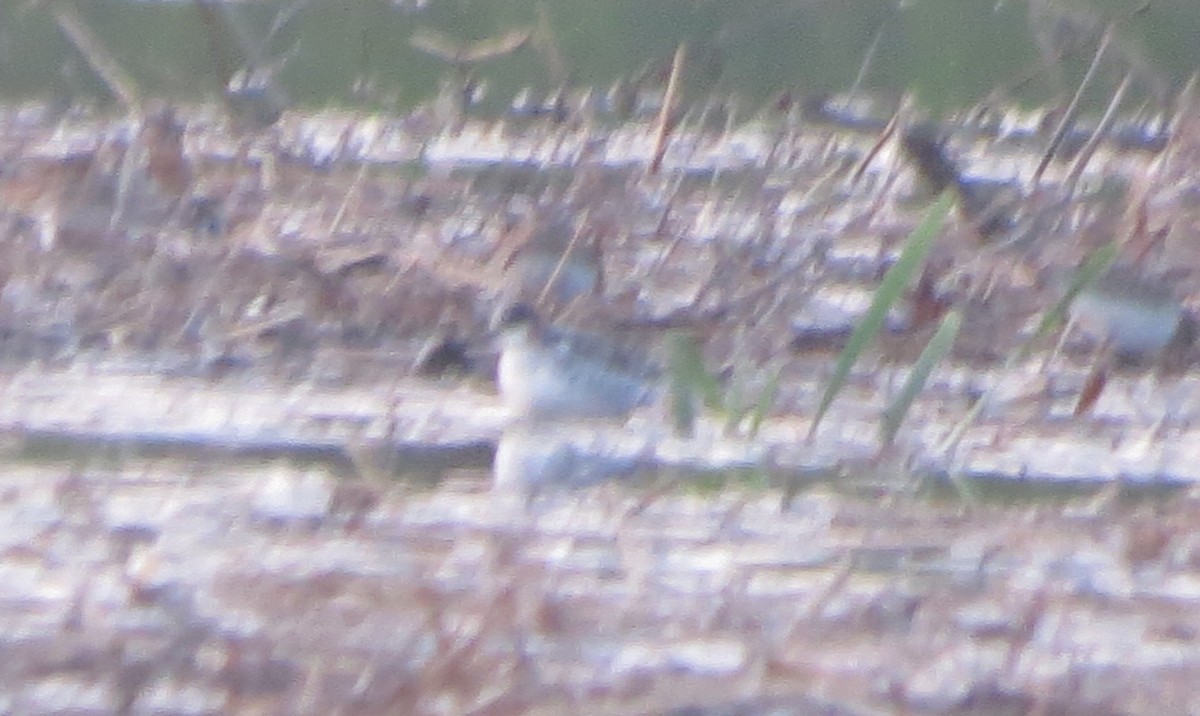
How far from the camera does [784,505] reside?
129 centimetres

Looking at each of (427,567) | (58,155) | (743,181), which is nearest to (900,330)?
(743,181)

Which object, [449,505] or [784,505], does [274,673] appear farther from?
[784,505]

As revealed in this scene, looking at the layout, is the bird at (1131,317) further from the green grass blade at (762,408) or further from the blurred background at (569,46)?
the blurred background at (569,46)

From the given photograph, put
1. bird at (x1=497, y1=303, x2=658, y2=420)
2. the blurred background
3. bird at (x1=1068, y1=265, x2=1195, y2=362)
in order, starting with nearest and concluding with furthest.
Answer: bird at (x1=497, y1=303, x2=658, y2=420), bird at (x1=1068, y1=265, x2=1195, y2=362), the blurred background

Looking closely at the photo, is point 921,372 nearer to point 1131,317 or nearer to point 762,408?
point 762,408

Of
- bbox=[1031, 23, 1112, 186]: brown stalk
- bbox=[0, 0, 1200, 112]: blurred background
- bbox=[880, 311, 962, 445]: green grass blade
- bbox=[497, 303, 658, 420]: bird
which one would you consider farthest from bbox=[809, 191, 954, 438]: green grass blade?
bbox=[0, 0, 1200, 112]: blurred background

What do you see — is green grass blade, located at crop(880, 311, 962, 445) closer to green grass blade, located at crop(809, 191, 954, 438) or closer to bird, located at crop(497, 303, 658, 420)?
green grass blade, located at crop(809, 191, 954, 438)

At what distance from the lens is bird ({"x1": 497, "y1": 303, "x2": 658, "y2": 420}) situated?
1473 mm

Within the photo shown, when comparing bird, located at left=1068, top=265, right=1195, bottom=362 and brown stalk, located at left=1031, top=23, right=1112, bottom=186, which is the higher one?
brown stalk, located at left=1031, top=23, right=1112, bottom=186

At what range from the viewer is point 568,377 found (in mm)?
1482

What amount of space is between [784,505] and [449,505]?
0.91 feet

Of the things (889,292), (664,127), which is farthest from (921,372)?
(664,127)

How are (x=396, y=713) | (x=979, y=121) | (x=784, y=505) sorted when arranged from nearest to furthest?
(x=396, y=713) → (x=784, y=505) → (x=979, y=121)

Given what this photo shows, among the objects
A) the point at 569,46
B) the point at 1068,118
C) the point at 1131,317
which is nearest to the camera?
the point at 1131,317
